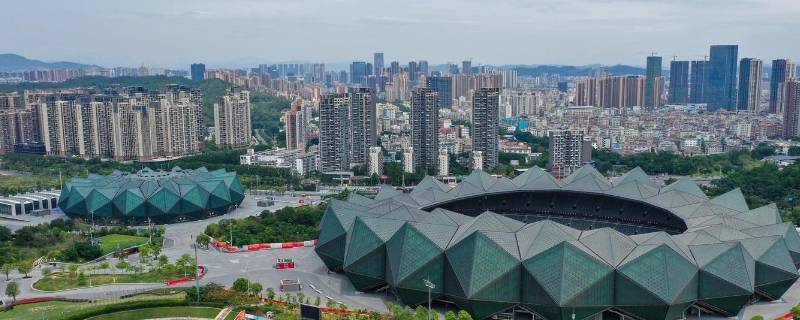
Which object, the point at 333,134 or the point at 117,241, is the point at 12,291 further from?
the point at 333,134

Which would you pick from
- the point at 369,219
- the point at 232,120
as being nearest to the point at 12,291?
the point at 369,219

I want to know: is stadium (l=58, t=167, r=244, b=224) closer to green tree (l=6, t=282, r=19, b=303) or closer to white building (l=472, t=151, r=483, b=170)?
green tree (l=6, t=282, r=19, b=303)

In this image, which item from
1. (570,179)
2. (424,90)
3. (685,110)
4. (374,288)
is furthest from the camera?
(685,110)

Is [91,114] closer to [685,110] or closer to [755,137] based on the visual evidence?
[755,137]

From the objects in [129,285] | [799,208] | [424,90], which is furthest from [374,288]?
[424,90]

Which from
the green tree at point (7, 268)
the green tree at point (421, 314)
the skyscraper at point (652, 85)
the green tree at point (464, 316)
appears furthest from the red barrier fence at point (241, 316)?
the skyscraper at point (652, 85)

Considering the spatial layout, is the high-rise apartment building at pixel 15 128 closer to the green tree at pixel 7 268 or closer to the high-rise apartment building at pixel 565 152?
the green tree at pixel 7 268

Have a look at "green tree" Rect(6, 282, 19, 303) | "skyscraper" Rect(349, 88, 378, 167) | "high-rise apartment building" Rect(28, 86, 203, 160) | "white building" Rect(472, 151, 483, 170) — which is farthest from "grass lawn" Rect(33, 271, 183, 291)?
"high-rise apartment building" Rect(28, 86, 203, 160)
